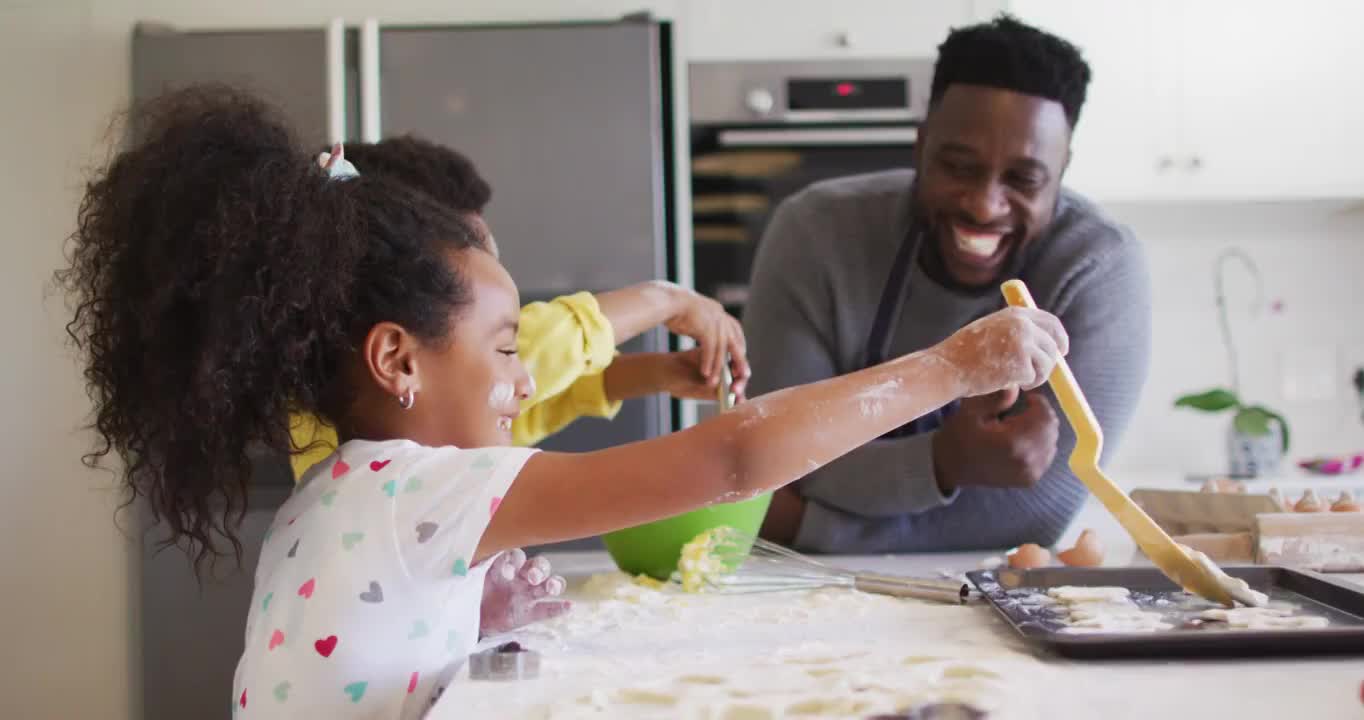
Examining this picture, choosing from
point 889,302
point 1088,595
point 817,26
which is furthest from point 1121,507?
point 817,26

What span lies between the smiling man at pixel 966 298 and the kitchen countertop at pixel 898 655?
1.41ft

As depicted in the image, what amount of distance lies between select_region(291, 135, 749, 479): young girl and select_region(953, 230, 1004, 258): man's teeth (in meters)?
0.35

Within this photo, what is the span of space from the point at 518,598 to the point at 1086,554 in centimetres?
52

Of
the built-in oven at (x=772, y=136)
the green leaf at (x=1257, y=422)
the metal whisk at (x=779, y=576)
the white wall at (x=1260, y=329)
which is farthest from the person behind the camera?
the white wall at (x=1260, y=329)

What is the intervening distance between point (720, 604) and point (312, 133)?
173 cm

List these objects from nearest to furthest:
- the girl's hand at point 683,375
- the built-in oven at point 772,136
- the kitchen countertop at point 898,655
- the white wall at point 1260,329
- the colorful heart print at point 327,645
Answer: the kitchen countertop at point 898,655 < the colorful heart print at point 327,645 < the girl's hand at point 683,375 < the built-in oven at point 772,136 < the white wall at point 1260,329

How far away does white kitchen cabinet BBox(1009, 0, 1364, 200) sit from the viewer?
9.32 ft

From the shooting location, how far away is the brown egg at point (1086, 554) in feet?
3.60

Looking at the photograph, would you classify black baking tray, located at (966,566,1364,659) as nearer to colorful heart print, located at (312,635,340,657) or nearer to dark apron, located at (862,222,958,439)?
colorful heart print, located at (312,635,340,657)

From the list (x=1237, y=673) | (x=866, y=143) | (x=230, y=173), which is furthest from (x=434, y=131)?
(x=1237, y=673)

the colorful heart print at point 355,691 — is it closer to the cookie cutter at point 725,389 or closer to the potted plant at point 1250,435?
the cookie cutter at point 725,389

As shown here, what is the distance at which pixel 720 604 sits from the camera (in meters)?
0.99

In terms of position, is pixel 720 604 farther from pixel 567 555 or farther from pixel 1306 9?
pixel 1306 9

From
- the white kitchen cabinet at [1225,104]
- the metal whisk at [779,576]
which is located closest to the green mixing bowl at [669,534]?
the metal whisk at [779,576]
